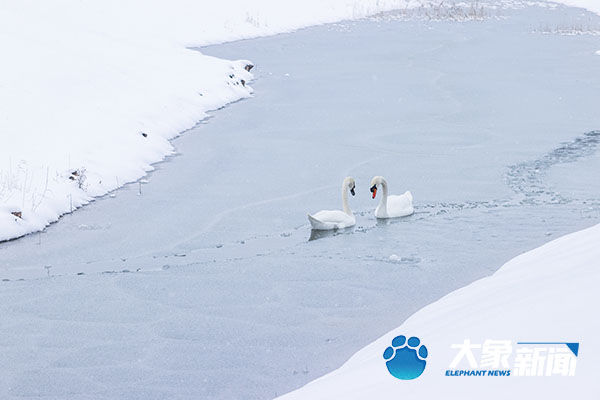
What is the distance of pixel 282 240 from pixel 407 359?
626 centimetres

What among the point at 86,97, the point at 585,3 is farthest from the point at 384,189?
the point at 585,3

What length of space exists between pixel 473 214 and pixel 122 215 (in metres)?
4.90

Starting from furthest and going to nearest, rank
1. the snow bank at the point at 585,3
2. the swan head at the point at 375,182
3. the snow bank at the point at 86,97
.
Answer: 1. the snow bank at the point at 585,3
2. the snow bank at the point at 86,97
3. the swan head at the point at 375,182

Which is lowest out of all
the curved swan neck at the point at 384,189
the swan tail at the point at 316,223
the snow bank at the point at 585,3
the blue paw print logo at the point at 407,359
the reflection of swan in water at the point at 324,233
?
the reflection of swan in water at the point at 324,233

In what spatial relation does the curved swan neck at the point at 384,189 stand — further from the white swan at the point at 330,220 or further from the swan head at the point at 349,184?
the white swan at the point at 330,220

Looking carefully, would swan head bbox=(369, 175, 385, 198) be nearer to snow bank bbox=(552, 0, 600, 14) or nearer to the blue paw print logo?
the blue paw print logo

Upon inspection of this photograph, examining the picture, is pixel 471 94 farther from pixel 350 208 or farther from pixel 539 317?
pixel 539 317

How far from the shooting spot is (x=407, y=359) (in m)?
6.02

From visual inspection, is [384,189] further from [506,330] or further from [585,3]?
[585,3]

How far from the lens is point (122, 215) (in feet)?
44.9

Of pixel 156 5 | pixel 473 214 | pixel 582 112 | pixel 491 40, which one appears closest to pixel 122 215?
pixel 473 214

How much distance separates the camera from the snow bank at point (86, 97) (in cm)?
1464

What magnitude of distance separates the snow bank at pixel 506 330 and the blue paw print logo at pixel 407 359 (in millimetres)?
57

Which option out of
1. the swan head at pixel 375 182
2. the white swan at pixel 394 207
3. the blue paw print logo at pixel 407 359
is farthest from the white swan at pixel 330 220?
the blue paw print logo at pixel 407 359
